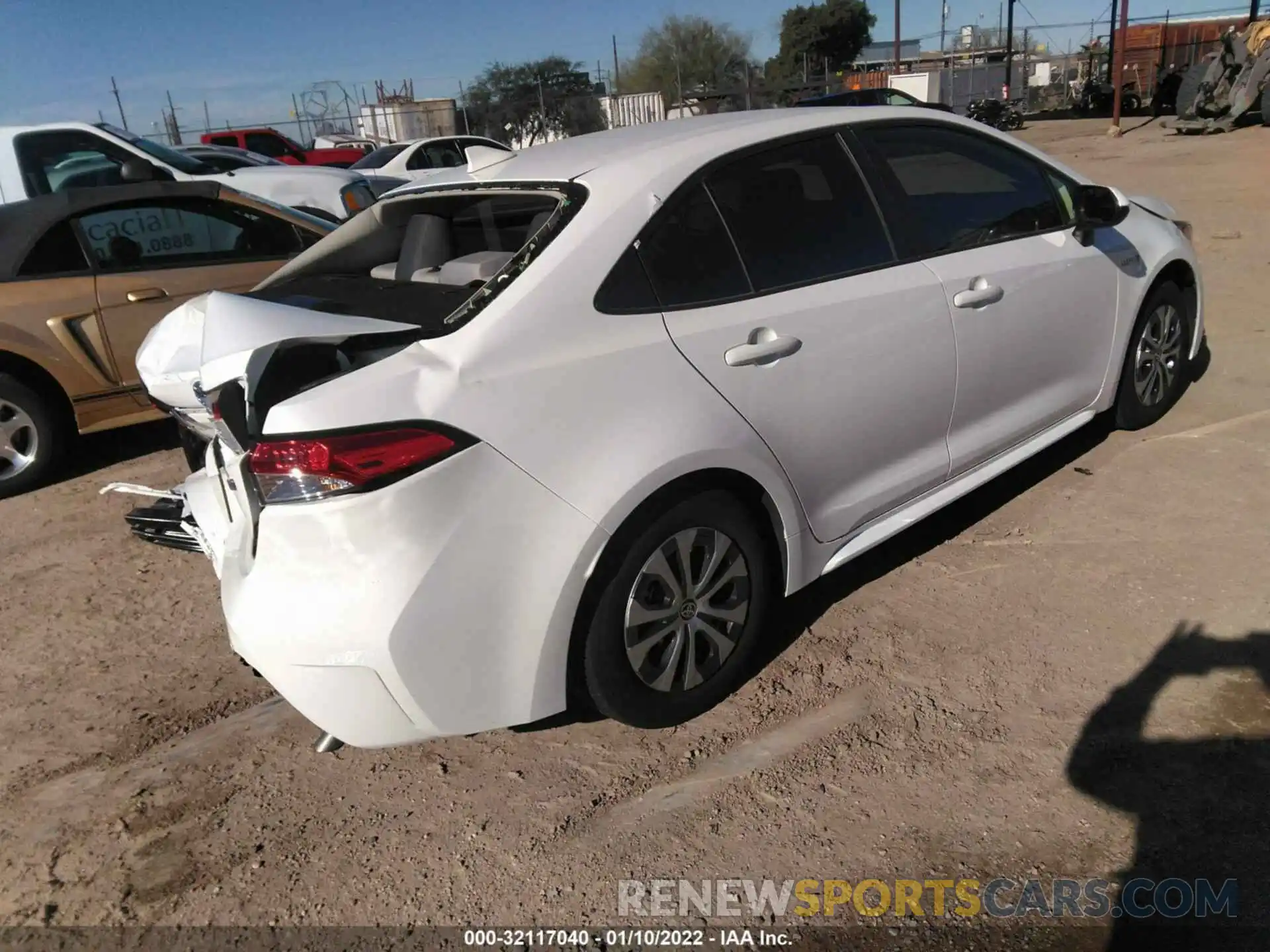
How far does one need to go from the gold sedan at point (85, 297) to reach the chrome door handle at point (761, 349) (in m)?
4.00

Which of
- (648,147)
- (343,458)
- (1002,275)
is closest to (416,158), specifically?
(1002,275)

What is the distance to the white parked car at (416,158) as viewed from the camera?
15906 millimetres

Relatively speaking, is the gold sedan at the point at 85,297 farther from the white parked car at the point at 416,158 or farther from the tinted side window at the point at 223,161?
the white parked car at the point at 416,158

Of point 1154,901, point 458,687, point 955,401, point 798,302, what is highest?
point 798,302

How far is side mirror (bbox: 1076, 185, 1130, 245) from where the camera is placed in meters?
4.04

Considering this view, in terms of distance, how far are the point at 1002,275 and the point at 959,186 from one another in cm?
53

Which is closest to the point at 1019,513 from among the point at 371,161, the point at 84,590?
the point at 84,590

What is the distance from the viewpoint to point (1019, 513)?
4.17m

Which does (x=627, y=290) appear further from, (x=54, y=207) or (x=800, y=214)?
(x=54, y=207)

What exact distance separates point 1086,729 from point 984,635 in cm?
55

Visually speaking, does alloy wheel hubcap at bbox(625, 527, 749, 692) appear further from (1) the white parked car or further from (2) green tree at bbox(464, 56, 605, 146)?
(2) green tree at bbox(464, 56, 605, 146)

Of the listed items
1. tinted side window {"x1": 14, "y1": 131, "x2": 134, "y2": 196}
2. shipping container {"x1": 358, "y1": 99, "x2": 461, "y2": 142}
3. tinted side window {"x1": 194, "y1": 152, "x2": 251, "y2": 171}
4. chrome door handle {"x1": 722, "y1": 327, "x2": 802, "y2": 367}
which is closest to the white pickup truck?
tinted side window {"x1": 14, "y1": 131, "x2": 134, "y2": 196}

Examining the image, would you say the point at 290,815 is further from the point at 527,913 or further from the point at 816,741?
the point at 816,741

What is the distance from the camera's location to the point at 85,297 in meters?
5.35
